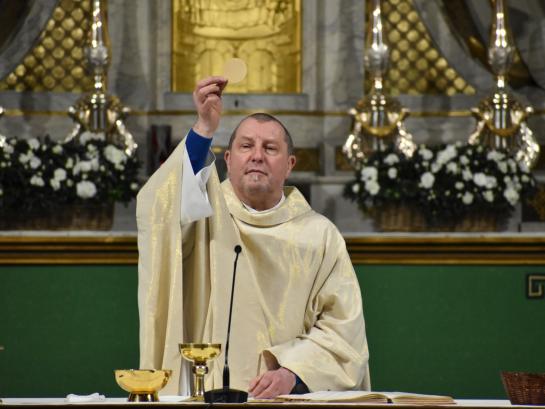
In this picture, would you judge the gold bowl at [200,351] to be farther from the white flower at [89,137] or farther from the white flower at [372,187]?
the white flower at [89,137]

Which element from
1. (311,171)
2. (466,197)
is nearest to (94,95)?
(311,171)

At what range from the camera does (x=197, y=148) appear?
5.68m

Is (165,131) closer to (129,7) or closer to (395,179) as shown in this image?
(129,7)

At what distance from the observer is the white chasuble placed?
5676 mm

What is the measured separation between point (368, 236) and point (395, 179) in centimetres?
71

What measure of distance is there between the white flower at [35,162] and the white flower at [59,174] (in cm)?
15

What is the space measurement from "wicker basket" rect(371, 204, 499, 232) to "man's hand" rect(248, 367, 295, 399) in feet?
10.1

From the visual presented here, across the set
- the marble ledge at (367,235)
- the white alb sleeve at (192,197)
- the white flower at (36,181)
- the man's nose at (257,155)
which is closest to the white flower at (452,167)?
the marble ledge at (367,235)

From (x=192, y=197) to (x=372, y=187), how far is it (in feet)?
9.57

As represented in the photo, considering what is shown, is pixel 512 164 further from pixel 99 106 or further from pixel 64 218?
pixel 64 218

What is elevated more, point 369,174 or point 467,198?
point 369,174

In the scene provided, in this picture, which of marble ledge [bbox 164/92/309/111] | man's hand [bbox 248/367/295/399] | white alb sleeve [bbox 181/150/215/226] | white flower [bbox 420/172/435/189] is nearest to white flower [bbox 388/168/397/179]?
white flower [bbox 420/172/435/189]

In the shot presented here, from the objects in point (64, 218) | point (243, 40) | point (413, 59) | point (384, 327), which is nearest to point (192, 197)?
point (384, 327)

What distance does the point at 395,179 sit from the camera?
8438 millimetres
